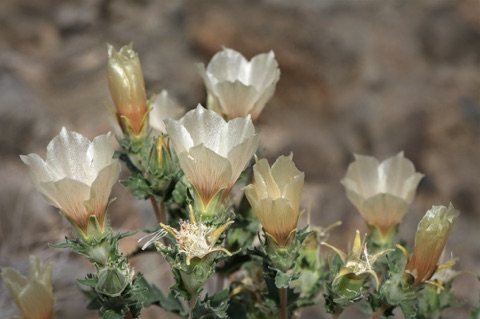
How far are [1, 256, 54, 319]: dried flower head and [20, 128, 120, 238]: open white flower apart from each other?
13cm

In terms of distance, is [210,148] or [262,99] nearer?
[210,148]

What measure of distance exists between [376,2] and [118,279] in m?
2.77

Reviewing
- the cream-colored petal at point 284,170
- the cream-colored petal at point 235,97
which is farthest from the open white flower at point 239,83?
the cream-colored petal at point 284,170

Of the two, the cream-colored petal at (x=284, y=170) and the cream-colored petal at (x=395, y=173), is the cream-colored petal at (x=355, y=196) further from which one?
the cream-colored petal at (x=284, y=170)

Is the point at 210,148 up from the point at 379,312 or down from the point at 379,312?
up

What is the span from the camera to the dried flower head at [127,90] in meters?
1.30

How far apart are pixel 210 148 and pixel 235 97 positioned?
21cm

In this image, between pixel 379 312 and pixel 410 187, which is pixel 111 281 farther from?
pixel 410 187

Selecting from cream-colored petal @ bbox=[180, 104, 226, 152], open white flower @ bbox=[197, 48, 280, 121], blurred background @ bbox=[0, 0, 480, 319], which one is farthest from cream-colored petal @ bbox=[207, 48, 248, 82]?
blurred background @ bbox=[0, 0, 480, 319]

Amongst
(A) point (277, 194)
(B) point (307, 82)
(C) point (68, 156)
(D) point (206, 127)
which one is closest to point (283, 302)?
(A) point (277, 194)

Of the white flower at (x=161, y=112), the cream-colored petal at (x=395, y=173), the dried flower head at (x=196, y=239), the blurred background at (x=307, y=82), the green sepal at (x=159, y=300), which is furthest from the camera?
the blurred background at (x=307, y=82)

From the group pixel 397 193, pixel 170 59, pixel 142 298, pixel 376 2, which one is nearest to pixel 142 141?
pixel 142 298

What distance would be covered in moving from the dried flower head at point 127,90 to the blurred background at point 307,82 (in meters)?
1.43

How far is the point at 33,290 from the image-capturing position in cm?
122
